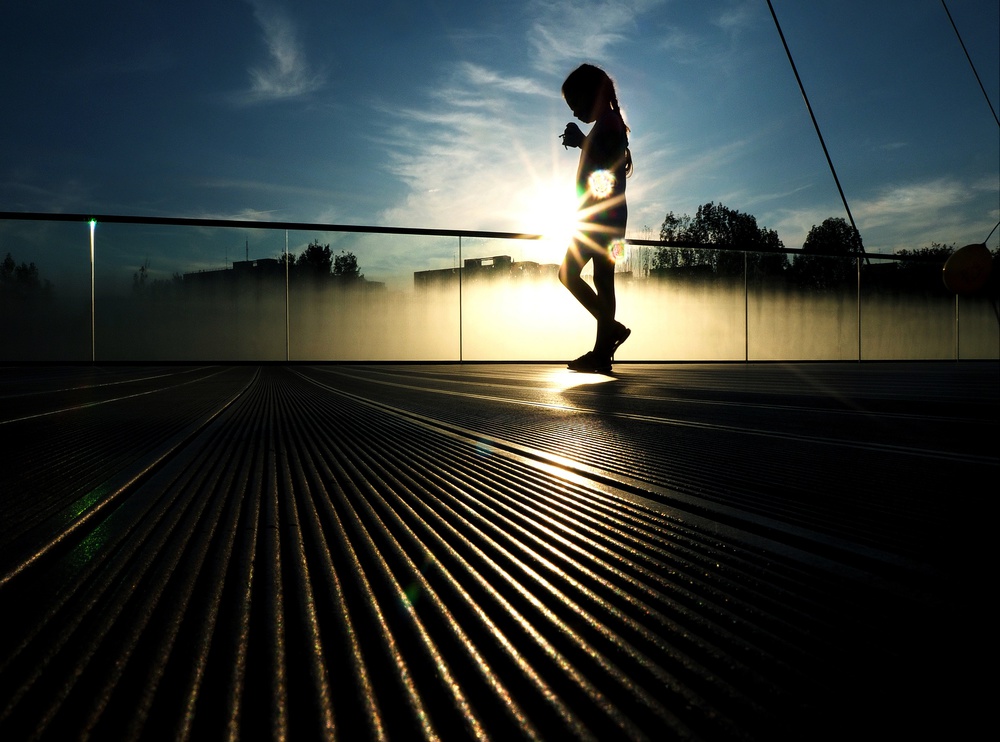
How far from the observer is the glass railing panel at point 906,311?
23.6 ft

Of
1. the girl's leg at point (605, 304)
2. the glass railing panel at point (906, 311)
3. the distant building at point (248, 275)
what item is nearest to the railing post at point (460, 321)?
the distant building at point (248, 275)

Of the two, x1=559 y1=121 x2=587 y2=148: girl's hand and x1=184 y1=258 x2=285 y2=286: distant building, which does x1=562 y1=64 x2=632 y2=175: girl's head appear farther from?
x1=184 y1=258 x2=285 y2=286: distant building

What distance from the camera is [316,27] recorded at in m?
12.3

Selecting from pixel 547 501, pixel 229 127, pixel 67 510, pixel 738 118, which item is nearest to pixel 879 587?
pixel 547 501

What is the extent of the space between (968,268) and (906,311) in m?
2.54

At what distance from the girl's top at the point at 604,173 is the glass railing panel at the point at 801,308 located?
410cm

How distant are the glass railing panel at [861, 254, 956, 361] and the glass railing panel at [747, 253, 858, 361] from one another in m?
0.23

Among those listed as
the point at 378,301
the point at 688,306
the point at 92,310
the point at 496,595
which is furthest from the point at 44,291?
the point at 496,595

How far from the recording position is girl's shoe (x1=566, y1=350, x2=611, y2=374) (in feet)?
11.1

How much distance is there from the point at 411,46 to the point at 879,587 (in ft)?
46.4

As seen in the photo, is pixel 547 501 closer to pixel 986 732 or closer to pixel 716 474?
pixel 716 474

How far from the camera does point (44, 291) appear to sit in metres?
5.38

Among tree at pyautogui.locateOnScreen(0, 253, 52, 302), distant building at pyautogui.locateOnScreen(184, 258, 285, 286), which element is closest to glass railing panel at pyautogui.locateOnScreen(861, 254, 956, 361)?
distant building at pyautogui.locateOnScreen(184, 258, 285, 286)

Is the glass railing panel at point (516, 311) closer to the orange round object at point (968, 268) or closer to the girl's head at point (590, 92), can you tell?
the girl's head at point (590, 92)
